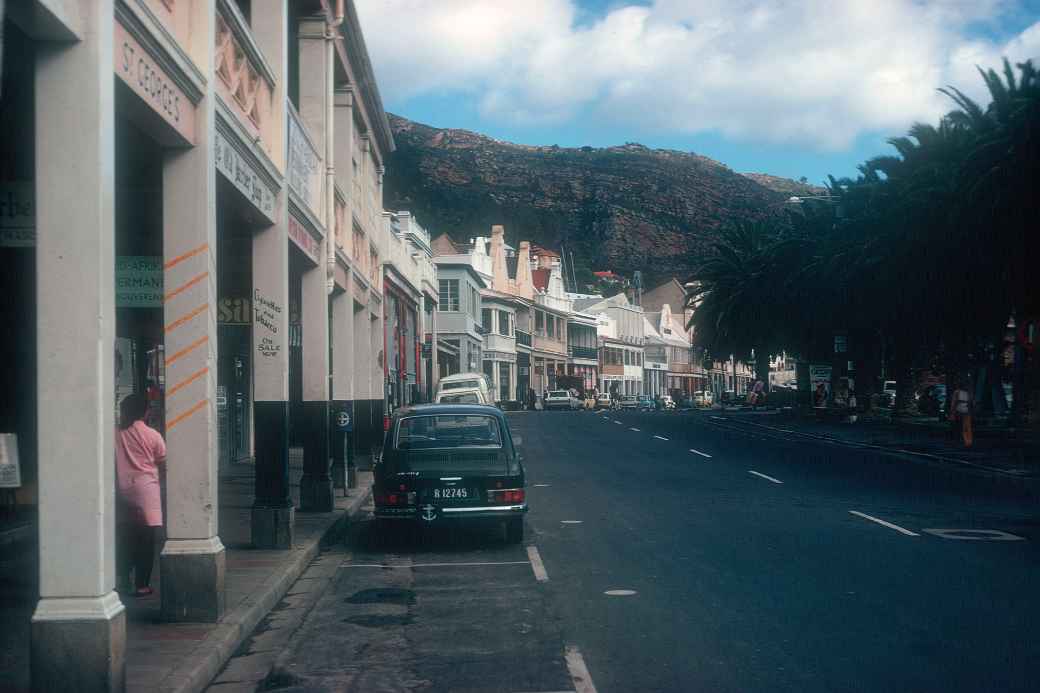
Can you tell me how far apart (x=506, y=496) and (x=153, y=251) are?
6.42 metres

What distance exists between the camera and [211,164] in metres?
9.15

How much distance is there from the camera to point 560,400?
266 ft

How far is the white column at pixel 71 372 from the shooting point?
6.17 m

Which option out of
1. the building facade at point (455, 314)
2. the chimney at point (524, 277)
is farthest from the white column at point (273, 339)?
the chimney at point (524, 277)

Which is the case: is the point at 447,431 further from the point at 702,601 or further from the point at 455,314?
the point at 455,314

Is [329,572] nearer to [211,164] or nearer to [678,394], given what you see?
[211,164]

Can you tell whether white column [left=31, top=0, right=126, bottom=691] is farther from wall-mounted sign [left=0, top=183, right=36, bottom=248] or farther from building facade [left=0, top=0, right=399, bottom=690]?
wall-mounted sign [left=0, top=183, right=36, bottom=248]

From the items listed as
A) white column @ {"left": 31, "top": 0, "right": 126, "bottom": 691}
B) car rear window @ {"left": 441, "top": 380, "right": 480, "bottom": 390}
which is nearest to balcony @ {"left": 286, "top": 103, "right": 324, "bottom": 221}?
white column @ {"left": 31, "top": 0, "right": 126, "bottom": 691}

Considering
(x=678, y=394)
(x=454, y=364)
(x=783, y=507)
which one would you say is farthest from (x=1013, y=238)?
(x=678, y=394)

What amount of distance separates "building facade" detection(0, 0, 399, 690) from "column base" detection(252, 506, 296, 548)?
0.06 ft

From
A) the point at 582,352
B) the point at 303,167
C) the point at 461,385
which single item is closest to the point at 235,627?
the point at 303,167

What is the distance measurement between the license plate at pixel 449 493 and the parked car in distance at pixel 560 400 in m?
67.6

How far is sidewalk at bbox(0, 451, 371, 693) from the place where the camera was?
23.8 ft

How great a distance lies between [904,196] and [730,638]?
3062cm
